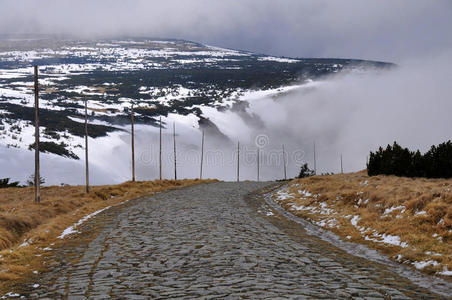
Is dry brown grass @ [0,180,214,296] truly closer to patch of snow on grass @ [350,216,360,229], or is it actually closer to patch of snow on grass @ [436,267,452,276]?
patch of snow on grass @ [436,267,452,276]

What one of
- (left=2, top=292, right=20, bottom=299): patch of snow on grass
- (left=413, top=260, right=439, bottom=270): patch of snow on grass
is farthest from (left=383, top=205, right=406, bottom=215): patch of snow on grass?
(left=2, top=292, right=20, bottom=299): patch of snow on grass

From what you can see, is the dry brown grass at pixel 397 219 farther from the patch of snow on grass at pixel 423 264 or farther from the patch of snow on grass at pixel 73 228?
the patch of snow on grass at pixel 73 228

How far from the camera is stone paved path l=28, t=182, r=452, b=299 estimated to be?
27.4 ft

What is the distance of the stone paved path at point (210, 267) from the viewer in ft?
27.4

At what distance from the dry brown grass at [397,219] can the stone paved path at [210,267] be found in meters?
1.49

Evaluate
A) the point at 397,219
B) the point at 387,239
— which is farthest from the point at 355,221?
the point at 387,239

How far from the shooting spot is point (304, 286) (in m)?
8.65

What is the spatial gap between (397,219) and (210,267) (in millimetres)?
8897

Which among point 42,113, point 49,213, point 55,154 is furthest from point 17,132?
point 49,213

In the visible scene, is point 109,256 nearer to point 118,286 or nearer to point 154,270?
point 154,270

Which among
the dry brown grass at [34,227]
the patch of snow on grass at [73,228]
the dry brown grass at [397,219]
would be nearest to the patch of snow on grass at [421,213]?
the dry brown grass at [397,219]

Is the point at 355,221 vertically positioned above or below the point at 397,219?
below

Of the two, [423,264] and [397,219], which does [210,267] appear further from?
[397,219]

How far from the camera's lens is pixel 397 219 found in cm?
1625
